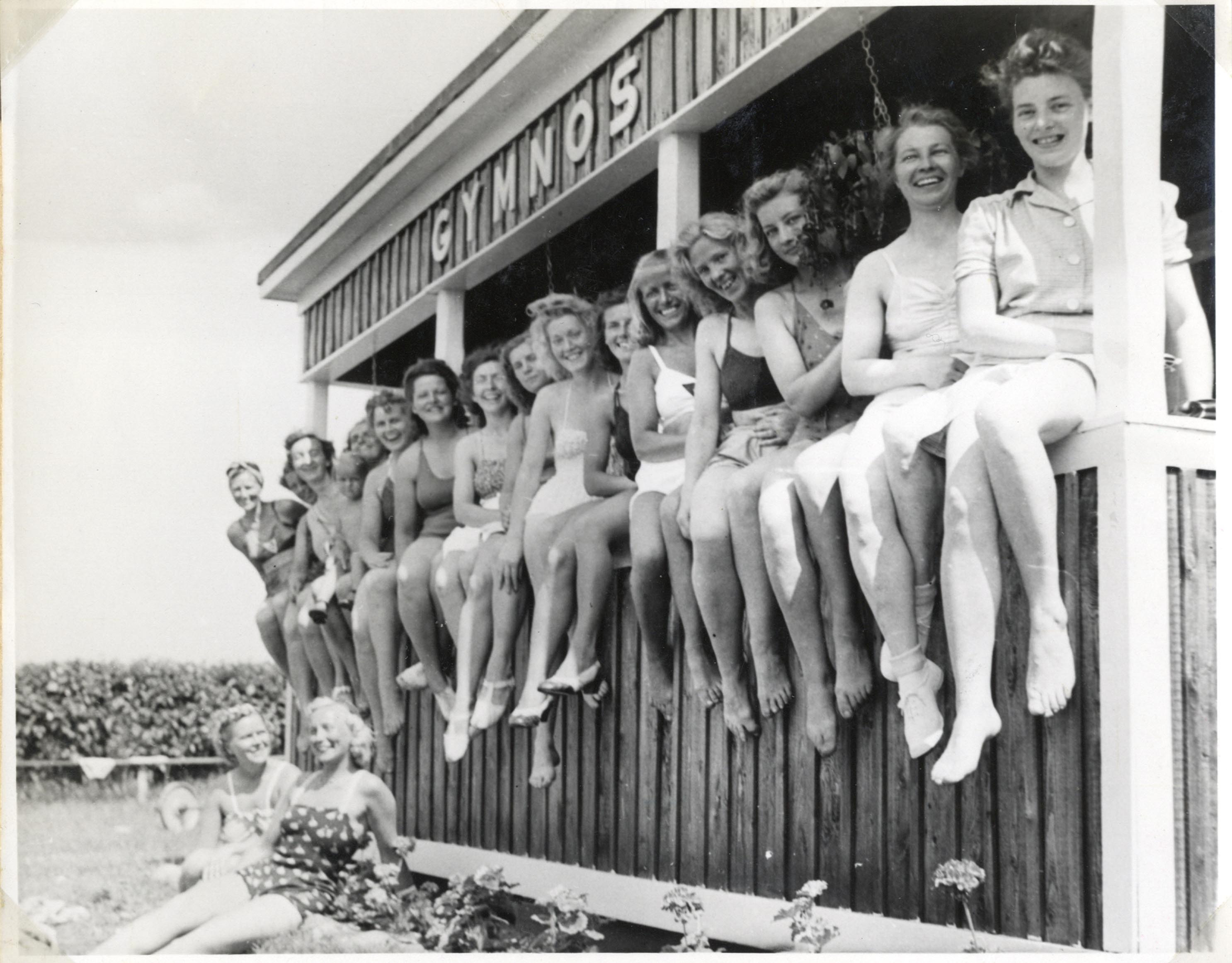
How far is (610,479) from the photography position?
212 inches

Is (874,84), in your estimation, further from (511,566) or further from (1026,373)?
(511,566)

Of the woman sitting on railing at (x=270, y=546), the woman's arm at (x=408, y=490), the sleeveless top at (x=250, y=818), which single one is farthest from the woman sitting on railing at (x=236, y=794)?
the woman's arm at (x=408, y=490)

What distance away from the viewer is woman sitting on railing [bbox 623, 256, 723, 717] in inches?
199

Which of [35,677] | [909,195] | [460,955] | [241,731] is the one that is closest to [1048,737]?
[909,195]

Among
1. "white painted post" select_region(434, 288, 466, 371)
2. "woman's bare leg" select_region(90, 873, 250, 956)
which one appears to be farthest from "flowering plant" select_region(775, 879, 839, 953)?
"white painted post" select_region(434, 288, 466, 371)

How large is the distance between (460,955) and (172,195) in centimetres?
255

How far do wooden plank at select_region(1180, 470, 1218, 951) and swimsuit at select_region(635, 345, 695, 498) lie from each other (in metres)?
1.50

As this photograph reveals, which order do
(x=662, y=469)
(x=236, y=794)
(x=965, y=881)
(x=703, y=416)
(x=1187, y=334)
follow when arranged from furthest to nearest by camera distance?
(x=236, y=794) → (x=662, y=469) → (x=703, y=416) → (x=1187, y=334) → (x=965, y=881)

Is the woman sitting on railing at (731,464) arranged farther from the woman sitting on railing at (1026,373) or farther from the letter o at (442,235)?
the letter o at (442,235)

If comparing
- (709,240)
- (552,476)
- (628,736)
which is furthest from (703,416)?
(628,736)

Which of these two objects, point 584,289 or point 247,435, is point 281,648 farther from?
point 584,289

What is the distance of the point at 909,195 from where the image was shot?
4.69 metres

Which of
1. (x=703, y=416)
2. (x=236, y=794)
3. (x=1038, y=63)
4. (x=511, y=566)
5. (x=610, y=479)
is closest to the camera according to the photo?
(x=1038, y=63)

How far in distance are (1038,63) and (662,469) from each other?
1.60 meters
